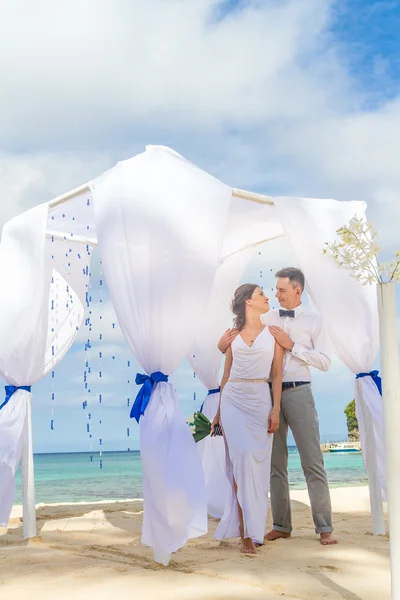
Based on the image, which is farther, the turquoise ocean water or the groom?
the turquoise ocean water

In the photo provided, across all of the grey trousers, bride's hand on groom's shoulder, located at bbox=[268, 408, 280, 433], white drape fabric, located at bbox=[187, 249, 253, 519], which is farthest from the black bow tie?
white drape fabric, located at bbox=[187, 249, 253, 519]

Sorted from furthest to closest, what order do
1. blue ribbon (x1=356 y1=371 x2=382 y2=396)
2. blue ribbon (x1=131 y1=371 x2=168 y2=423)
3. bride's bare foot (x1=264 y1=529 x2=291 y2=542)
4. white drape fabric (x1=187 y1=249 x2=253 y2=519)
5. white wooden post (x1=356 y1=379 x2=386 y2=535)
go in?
white drape fabric (x1=187 y1=249 x2=253 y2=519)
blue ribbon (x1=356 y1=371 x2=382 y2=396)
white wooden post (x1=356 y1=379 x2=386 y2=535)
bride's bare foot (x1=264 y1=529 x2=291 y2=542)
blue ribbon (x1=131 y1=371 x2=168 y2=423)

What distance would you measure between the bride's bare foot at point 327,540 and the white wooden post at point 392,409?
5.77 feet

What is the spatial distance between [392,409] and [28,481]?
3.13 metres

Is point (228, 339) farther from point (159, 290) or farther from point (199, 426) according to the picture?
point (199, 426)

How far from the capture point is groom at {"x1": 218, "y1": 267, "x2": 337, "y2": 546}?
435cm

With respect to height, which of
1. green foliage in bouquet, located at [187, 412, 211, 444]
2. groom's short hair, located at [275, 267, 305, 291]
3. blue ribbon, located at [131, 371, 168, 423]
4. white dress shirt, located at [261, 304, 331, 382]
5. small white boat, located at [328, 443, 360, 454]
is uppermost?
groom's short hair, located at [275, 267, 305, 291]

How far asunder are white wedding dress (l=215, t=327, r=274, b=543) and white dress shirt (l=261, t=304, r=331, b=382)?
23 centimetres

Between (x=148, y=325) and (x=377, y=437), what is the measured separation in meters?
1.88

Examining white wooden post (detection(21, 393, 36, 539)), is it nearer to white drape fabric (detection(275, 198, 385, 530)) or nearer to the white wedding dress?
the white wedding dress

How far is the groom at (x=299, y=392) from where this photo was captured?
435 centimetres

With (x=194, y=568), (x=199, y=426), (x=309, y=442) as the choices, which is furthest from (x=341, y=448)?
(x=194, y=568)

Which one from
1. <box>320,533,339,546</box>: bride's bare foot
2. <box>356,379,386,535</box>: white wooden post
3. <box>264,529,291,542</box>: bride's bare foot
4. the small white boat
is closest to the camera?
<box>320,533,339,546</box>: bride's bare foot

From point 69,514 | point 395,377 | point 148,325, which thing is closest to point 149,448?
point 148,325
